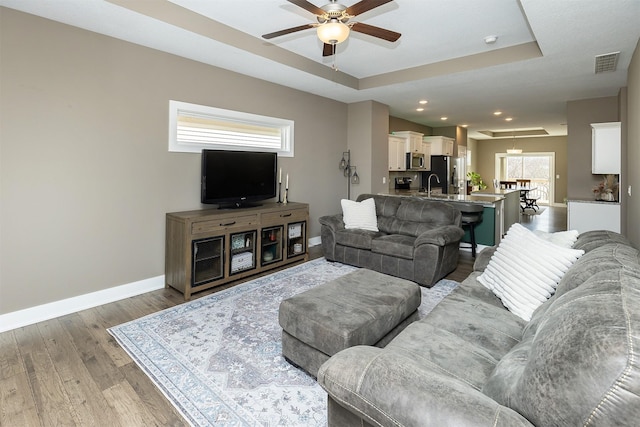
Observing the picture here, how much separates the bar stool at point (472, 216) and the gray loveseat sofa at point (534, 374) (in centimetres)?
362

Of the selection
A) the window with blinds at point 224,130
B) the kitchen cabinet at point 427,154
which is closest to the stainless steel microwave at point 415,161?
the kitchen cabinet at point 427,154

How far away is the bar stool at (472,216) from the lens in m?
5.16

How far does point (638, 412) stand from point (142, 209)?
156 inches

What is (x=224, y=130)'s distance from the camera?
4477mm

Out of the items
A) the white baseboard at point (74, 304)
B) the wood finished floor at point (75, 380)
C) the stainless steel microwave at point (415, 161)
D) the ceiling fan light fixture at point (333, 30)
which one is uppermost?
the ceiling fan light fixture at point (333, 30)

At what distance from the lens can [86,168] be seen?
3197 millimetres

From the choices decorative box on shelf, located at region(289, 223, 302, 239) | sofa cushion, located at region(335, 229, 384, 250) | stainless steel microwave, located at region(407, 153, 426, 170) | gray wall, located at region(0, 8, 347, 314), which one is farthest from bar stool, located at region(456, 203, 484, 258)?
gray wall, located at region(0, 8, 347, 314)

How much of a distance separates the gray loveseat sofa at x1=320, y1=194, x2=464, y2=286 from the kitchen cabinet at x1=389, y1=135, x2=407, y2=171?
231cm

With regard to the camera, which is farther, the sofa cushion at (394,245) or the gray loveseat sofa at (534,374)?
the sofa cushion at (394,245)

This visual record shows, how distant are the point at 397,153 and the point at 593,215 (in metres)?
3.67

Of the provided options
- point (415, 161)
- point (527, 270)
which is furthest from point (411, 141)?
point (527, 270)

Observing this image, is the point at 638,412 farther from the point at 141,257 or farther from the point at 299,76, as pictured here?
the point at 299,76

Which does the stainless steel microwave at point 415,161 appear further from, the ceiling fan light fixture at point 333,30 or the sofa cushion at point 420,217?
the ceiling fan light fixture at point 333,30

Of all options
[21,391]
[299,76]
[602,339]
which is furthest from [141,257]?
[602,339]
